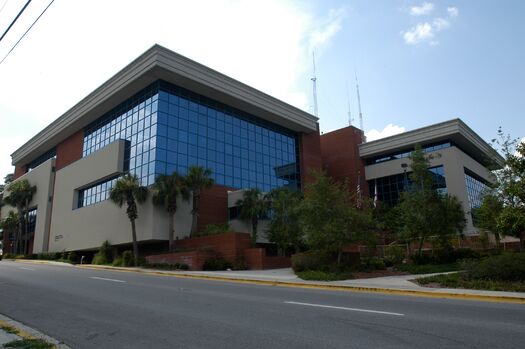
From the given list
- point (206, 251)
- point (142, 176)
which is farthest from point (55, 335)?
point (142, 176)

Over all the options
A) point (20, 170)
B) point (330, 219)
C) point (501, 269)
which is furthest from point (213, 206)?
point (20, 170)

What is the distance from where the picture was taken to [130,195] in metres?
37.0

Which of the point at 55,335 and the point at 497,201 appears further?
the point at 497,201

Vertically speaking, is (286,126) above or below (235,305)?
above

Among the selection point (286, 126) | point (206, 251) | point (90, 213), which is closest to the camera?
point (206, 251)

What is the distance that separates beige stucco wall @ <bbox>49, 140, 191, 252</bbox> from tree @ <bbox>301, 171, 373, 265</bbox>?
1687 centimetres

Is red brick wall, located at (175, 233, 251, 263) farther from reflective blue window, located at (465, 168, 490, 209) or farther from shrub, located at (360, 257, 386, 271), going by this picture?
reflective blue window, located at (465, 168, 490, 209)

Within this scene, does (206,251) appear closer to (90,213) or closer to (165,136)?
(165,136)

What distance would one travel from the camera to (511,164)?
19.1m

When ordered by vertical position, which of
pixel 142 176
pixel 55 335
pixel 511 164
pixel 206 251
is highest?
pixel 142 176

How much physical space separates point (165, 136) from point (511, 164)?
29554mm

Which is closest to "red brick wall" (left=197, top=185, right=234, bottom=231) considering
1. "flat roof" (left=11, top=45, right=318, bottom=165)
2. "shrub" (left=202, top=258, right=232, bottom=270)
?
"shrub" (left=202, top=258, right=232, bottom=270)

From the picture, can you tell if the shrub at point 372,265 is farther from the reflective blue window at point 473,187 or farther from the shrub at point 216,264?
the reflective blue window at point 473,187

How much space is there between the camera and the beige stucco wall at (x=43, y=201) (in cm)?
5366
